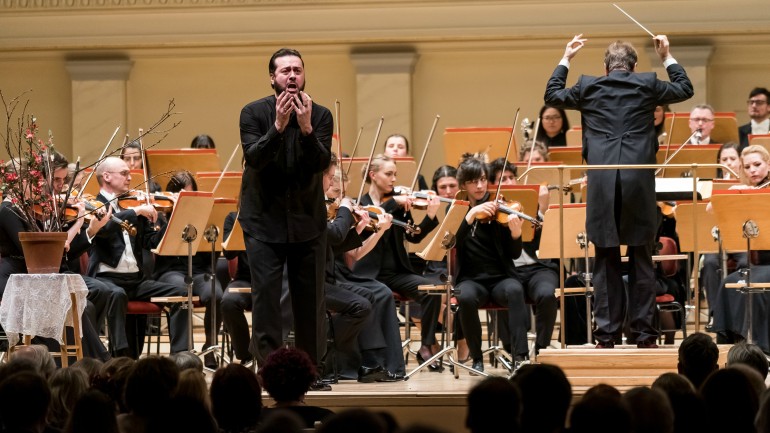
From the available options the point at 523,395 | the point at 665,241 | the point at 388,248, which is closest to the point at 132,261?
the point at 388,248

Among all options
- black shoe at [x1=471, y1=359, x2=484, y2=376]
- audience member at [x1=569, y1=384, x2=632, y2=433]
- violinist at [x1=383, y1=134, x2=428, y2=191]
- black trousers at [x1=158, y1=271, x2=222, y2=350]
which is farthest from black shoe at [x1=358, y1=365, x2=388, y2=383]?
audience member at [x1=569, y1=384, x2=632, y2=433]

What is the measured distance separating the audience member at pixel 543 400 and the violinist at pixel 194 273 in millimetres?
3143

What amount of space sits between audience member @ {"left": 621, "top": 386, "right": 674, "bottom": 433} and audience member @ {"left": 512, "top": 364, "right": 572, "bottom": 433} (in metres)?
0.18

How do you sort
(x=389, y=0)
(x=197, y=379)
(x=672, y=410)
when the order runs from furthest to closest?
(x=389, y=0)
(x=197, y=379)
(x=672, y=410)

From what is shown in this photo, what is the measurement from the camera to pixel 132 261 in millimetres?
6516

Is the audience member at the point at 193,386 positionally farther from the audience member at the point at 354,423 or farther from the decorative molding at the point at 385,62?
the decorative molding at the point at 385,62

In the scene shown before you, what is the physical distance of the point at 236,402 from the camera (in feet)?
11.4

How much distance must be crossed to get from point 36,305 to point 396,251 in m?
1.93

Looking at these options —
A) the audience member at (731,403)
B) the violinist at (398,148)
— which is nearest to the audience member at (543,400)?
the audience member at (731,403)

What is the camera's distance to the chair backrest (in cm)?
673

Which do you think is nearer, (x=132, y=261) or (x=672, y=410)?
(x=672, y=410)

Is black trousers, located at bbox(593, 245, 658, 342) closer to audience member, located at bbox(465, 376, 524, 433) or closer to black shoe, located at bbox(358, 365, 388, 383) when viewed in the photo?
black shoe, located at bbox(358, 365, 388, 383)

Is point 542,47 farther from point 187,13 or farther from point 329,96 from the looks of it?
point 187,13

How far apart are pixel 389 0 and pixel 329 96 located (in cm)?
89
